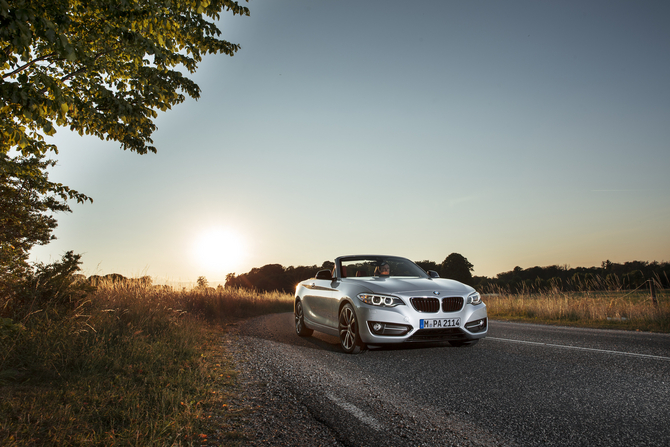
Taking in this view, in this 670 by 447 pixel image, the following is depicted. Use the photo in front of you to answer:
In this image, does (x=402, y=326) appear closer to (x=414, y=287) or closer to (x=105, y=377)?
(x=414, y=287)

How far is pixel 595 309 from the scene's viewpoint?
1381 cm

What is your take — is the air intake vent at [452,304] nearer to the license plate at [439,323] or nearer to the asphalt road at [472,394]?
the license plate at [439,323]

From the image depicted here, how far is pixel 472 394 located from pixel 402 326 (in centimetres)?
203

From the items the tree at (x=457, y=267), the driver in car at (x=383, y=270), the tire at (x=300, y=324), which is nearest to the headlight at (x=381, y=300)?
the driver in car at (x=383, y=270)

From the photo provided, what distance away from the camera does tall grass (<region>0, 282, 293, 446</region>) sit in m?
3.13

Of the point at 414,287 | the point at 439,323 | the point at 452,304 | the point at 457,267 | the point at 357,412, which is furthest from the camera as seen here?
the point at 457,267

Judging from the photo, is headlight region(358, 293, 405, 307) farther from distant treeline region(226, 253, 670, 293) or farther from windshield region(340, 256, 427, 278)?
distant treeline region(226, 253, 670, 293)

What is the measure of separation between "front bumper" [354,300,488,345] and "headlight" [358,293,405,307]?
0.07 metres

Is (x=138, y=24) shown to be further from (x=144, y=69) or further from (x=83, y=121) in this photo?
(x=83, y=121)

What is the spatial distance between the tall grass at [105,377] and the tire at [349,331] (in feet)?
6.40

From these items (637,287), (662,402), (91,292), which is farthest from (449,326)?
(637,287)

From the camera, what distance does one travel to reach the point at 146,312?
834 centimetres

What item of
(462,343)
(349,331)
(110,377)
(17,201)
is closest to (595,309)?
(462,343)

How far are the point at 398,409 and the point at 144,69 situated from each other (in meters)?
8.90
